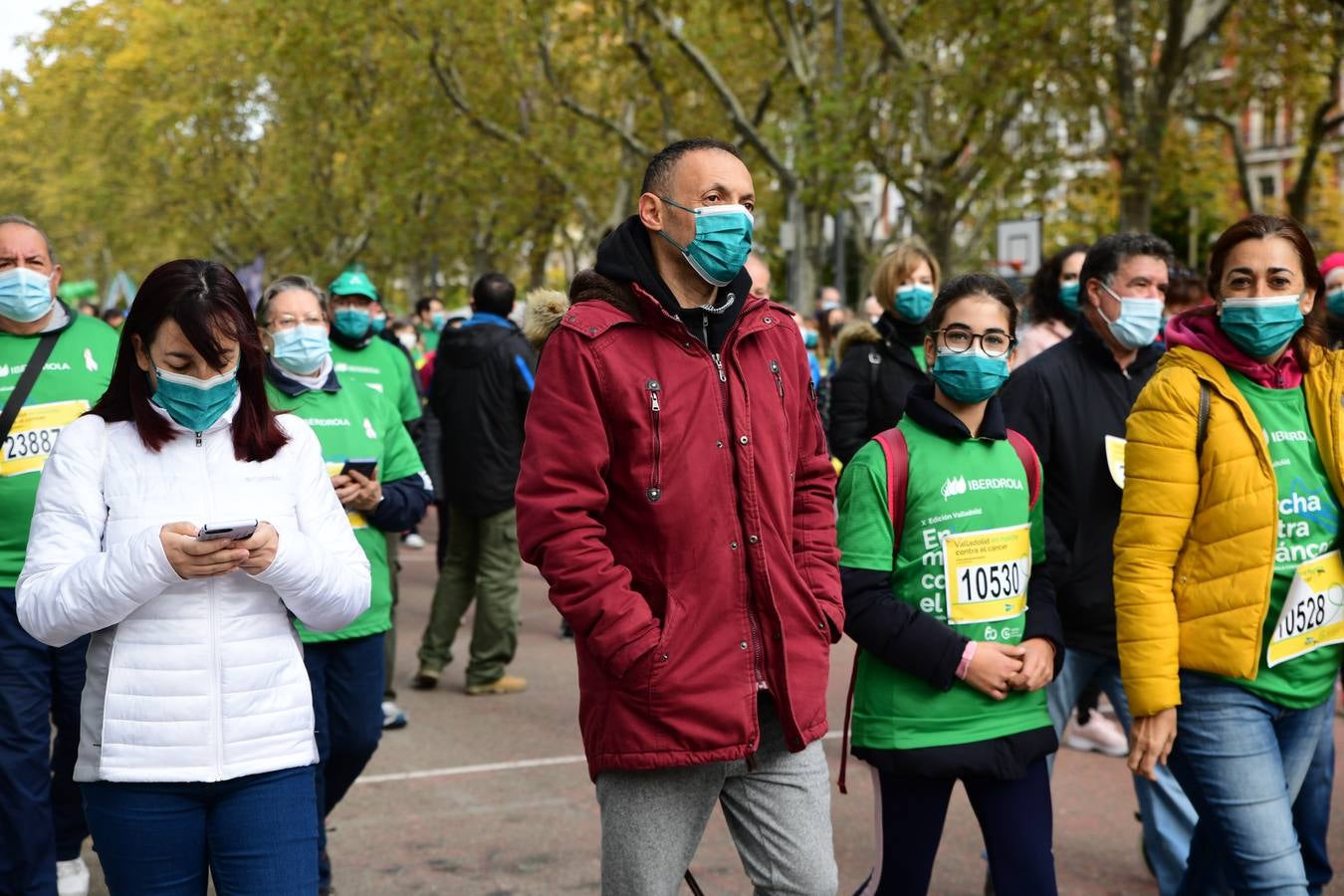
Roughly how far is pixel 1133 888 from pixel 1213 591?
79.7 inches

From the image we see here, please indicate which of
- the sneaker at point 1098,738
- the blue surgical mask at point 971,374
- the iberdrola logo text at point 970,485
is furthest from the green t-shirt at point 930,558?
the sneaker at point 1098,738

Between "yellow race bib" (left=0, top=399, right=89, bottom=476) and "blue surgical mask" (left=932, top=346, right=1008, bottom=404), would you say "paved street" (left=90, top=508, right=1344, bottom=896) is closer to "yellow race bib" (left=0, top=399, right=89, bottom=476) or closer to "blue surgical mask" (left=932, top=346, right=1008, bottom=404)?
"yellow race bib" (left=0, top=399, right=89, bottom=476)

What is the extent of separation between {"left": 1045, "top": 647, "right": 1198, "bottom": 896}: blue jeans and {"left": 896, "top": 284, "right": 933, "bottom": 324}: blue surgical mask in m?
1.74

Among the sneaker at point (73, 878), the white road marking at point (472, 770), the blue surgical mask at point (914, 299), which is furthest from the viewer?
the white road marking at point (472, 770)

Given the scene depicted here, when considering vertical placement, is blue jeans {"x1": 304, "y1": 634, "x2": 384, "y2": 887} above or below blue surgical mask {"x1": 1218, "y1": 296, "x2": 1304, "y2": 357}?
below

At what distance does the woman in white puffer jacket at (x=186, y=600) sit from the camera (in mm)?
3268

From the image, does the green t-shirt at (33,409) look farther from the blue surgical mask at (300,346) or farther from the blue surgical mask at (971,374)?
the blue surgical mask at (971,374)

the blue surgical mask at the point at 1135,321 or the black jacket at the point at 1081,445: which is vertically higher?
the blue surgical mask at the point at 1135,321

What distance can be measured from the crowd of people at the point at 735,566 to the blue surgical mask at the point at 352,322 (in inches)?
40.1

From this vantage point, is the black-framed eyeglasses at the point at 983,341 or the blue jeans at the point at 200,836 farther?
the black-framed eyeglasses at the point at 983,341

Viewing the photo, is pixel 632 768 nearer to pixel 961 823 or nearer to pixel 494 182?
pixel 961 823

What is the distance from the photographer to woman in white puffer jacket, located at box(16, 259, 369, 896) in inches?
129

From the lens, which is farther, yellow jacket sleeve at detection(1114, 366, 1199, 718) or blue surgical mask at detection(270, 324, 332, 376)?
blue surgical mask at detection(270, 324, 332, 376)

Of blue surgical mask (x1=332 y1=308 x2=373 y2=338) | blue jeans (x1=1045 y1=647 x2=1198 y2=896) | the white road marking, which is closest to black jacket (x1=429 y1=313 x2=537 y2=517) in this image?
the white road marking
